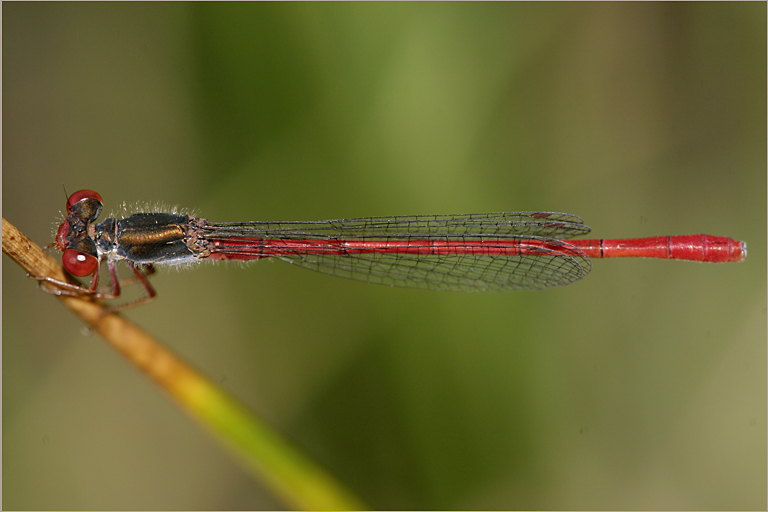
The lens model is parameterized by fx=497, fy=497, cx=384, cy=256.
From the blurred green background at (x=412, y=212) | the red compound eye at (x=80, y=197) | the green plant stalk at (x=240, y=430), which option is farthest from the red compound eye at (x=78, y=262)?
the green plant stalk at (x=240, y=430)

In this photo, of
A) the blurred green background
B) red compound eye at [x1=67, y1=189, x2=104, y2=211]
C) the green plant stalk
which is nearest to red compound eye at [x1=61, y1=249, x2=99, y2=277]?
red compound eye at [x1=67, y1=189, x2=104, y2=211]

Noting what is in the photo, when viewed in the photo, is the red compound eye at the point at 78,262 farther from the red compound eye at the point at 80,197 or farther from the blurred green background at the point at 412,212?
the blurred green background at the point at 412,212

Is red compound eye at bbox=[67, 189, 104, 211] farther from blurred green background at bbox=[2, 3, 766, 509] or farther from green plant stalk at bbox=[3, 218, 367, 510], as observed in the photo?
green plant stalk at bbox=[3, 218, 367, 510]

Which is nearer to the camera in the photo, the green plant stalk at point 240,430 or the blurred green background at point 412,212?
the green plant stalk at point 240,430

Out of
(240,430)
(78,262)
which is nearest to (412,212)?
(78,262)

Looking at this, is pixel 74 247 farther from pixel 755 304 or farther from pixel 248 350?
pixel 755 304
